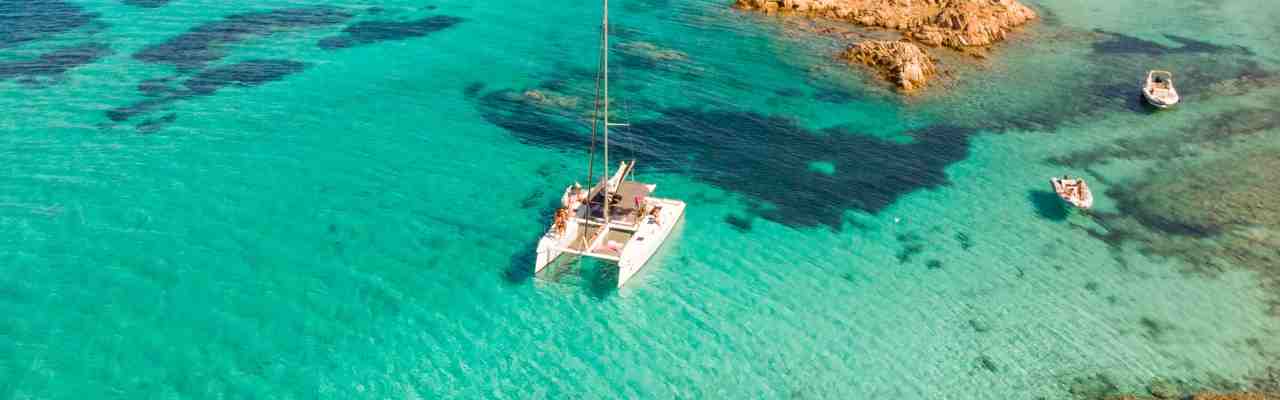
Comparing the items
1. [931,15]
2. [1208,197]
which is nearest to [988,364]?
[1208,197]

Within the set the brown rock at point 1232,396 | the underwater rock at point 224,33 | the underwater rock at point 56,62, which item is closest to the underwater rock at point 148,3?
the underwater rock at point 224,33

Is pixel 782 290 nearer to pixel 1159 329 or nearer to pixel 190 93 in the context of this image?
pixel 1159 329

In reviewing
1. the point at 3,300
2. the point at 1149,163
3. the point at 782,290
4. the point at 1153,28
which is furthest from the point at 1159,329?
the point at 1153,28

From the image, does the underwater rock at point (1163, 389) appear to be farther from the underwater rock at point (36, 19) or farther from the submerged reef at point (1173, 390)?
the underwater rock at point (36, 19)

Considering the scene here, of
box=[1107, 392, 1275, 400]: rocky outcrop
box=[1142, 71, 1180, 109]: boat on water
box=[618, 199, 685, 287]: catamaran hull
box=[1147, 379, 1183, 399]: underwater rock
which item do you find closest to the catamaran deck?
box=[618, 199, 685, 287]: catamaran hull

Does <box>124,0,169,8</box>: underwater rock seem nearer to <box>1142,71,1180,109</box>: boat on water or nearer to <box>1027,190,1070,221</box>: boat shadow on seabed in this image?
<box>1027,190,1070,221</box>: boat shadow on seabed
